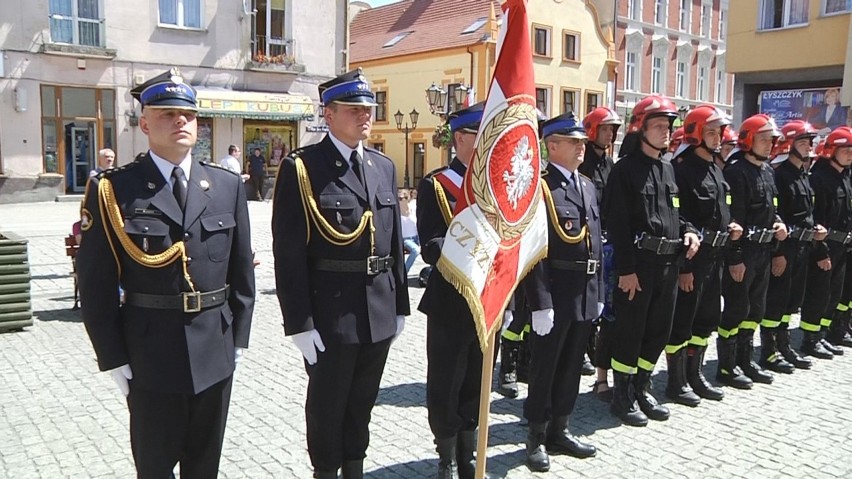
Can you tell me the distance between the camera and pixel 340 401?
3.69m

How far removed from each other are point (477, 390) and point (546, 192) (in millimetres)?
1325

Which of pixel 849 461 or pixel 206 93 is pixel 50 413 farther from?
pixel 206 93

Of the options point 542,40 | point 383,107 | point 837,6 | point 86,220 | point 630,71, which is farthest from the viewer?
point 630,71

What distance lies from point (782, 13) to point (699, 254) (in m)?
15.4

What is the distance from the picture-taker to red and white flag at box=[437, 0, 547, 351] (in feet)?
11.8

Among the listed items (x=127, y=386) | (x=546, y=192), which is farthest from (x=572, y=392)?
(x=127, y=386)

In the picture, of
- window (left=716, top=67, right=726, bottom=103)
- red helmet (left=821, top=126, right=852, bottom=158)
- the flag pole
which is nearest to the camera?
the flag pole

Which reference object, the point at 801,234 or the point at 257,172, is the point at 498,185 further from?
the point at 257,172

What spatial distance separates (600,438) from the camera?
4.96 meters

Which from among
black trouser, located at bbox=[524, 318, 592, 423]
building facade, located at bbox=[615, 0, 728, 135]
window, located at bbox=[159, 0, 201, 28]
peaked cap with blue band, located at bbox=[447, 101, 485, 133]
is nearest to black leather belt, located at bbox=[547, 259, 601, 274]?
black trouser, located at bbox=[524, 318, 592, 423]

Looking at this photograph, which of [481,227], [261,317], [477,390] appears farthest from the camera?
[261,317]

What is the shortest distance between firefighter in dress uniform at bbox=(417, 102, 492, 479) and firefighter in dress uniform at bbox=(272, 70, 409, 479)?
1.39 ft

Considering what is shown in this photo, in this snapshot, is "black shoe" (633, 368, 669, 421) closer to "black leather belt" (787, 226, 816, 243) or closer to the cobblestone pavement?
the cobblestone pavement

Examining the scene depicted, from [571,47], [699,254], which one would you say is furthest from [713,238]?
[571,47]
